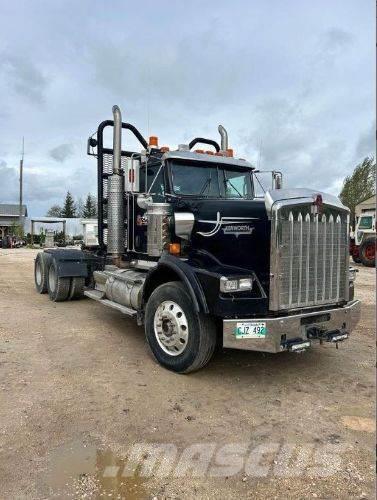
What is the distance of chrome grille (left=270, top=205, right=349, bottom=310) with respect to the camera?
447 cm

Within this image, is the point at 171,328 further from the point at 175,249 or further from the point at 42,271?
the point at 42,271

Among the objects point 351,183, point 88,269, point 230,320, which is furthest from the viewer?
point 351,183

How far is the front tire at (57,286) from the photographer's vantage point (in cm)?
906

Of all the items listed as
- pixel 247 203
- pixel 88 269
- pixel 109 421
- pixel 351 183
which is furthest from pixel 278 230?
pixel 351 183

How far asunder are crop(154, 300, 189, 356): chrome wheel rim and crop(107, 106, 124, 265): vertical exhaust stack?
2285 mm

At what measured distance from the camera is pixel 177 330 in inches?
196

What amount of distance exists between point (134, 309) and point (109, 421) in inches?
96.5

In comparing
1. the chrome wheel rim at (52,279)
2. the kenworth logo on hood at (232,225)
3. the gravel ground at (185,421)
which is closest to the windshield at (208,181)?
the kenworth logo on hood at (232,225)

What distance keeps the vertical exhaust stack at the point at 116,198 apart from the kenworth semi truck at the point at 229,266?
607 mm

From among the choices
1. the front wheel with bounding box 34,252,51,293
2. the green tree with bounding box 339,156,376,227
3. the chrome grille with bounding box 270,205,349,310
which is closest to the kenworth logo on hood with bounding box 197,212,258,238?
the chrome grille with bounding box 270,205,349,310

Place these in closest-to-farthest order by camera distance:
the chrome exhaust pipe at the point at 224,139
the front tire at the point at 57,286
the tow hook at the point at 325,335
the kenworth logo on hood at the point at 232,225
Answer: the tow hook at the point at 325,335 < the kenworth logo on hood at the point at 232,225 < the chrome exhaust pipe at the point at 224,139 < the front tire at the point at 57,286

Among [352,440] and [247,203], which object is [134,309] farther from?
[352,440]

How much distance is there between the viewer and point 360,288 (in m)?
12.7

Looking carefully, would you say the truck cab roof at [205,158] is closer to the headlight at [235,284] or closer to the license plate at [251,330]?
the headlight at [235,284]
